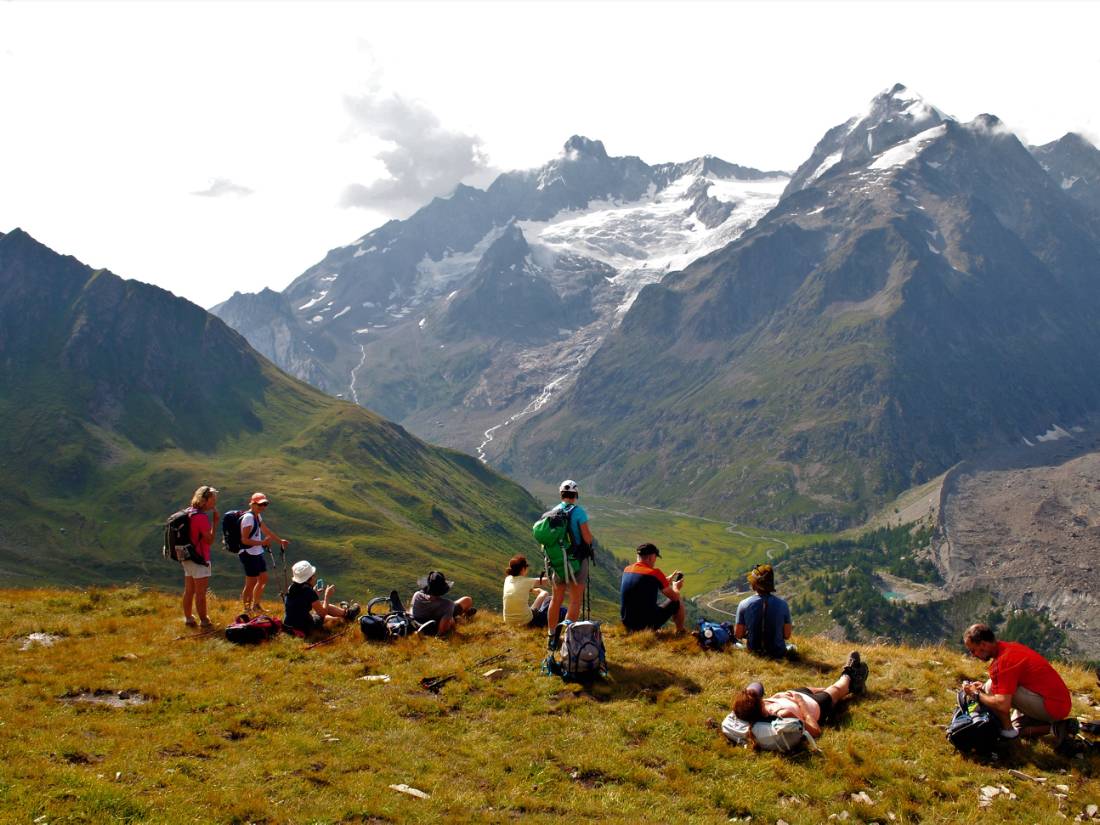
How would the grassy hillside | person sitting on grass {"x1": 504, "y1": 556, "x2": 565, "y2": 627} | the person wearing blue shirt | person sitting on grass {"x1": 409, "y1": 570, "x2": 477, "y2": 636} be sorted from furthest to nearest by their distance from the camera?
1. person sitting on grass {"x1": 504, "y1": 556, "x2": 565, "y2": 627}
2. person sitting on grass {"x1": 409, "y1": 570, "x2": 477, "y2": 636}
3. the person wearing blue shirt
4. the grassy hillside

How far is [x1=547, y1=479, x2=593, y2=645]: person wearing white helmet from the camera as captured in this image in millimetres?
20156

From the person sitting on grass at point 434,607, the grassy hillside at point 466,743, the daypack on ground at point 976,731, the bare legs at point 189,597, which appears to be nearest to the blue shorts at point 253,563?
the bare legs at point 189,597

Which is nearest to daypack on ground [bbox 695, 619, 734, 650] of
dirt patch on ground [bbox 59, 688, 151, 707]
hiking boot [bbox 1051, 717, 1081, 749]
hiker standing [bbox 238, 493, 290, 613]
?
hiking boot [bbox 1051, 717, 1081, 749]

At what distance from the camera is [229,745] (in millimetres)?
15414

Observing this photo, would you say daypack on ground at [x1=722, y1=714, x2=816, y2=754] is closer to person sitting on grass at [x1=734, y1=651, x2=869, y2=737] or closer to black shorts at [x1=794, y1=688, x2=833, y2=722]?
person sitting on grass at [x1=734, y1=651, x2=869, y2=737]

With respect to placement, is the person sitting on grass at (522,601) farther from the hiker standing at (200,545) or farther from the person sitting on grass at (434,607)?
the hiker standing at (200,545)

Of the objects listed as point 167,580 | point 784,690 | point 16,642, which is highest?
point 784,690

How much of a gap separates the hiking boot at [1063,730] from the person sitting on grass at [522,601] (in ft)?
47.5

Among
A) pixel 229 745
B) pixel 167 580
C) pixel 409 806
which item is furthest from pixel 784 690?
pixel 167 580

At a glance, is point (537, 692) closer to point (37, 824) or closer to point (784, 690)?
point (784, 690)

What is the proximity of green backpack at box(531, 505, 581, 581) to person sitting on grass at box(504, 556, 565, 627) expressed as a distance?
13.6 feet

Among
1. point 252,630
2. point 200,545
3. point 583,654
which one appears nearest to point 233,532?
point 200,545

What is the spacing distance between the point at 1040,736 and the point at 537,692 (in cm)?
1178

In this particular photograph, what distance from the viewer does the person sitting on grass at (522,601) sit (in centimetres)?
2469
